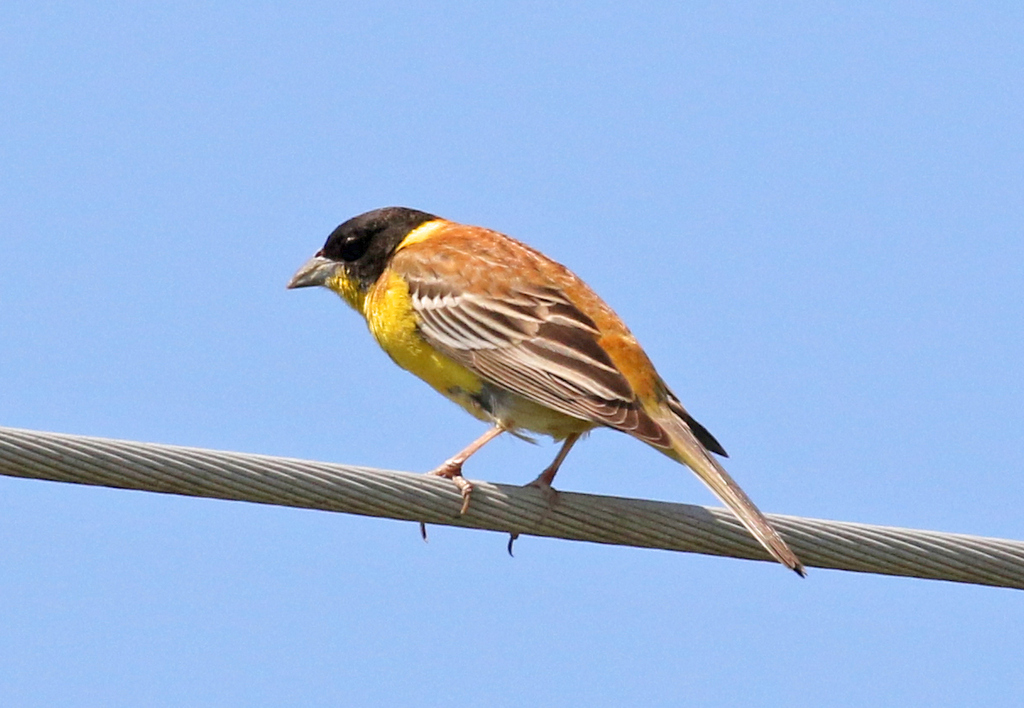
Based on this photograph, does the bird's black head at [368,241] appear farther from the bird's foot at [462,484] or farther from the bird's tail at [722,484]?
the bird's tail at [722,484]

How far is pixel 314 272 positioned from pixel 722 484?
14.6 feet

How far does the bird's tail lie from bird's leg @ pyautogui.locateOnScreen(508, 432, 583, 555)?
0.62 metres

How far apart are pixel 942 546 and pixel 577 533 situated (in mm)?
1783

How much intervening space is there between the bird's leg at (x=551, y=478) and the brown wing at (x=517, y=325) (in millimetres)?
370

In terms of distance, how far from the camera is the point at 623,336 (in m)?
9.22

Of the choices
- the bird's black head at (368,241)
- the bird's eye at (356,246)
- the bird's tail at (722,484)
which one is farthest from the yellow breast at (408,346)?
the bird's tail at (722,484)

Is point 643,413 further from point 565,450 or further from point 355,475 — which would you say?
point 355,475

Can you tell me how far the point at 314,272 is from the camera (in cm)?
1122

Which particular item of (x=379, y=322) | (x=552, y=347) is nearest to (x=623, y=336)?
(x=552, y=347)

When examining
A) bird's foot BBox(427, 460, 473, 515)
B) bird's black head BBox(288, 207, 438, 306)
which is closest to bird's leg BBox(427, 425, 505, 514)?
bird's foot BBox(427, 460, 473, 515)

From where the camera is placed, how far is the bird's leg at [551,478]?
25.2 feet

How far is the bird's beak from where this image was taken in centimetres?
1115

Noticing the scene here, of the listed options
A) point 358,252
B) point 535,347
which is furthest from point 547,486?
point 358,252

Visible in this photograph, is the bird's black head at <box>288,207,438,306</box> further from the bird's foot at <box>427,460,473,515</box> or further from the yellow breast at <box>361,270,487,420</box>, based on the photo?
the bird's foot at <box>427,460,473,515</box>
